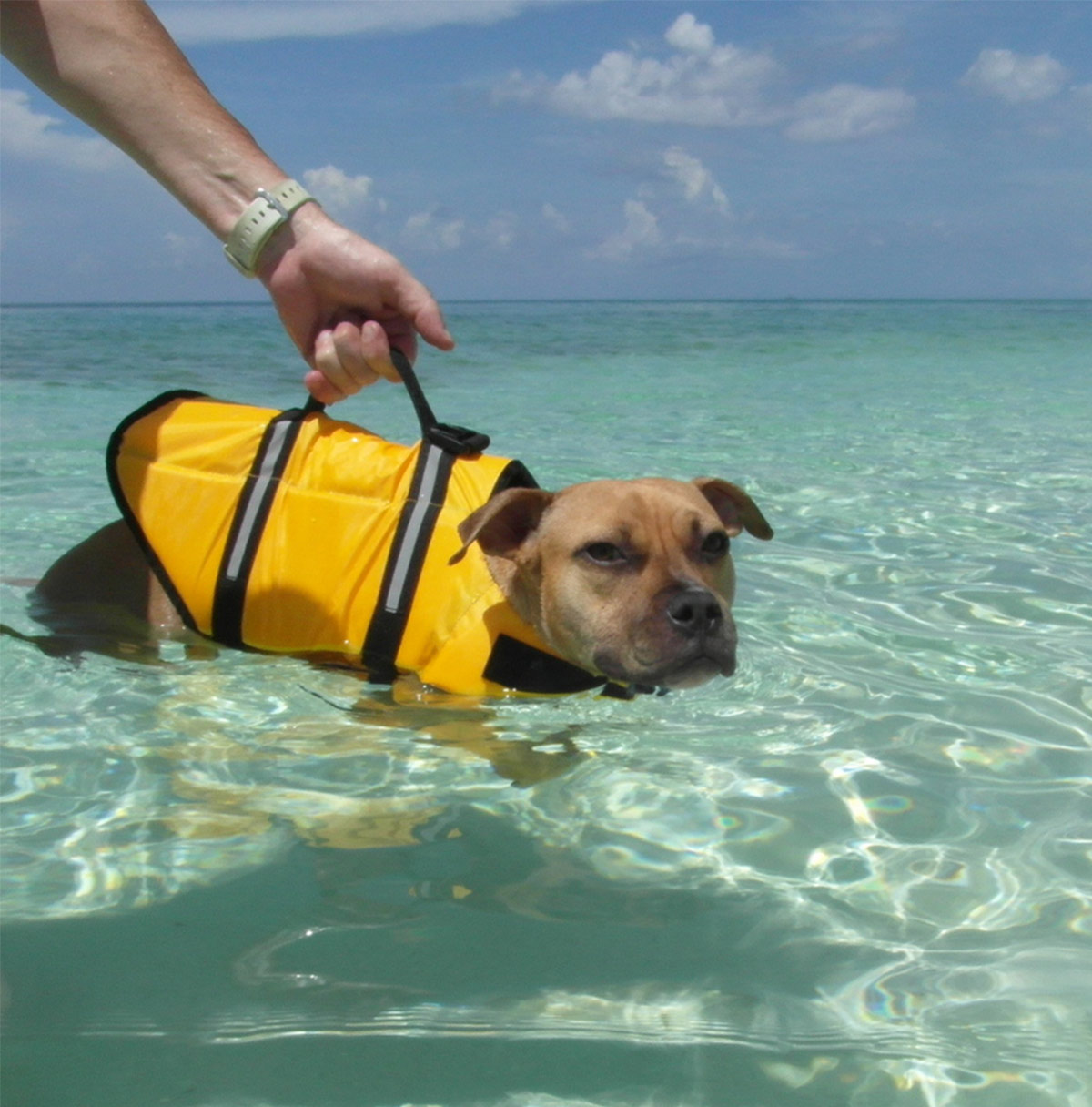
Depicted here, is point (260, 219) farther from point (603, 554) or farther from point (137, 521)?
point (137, 521)

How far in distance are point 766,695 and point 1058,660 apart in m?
1.31

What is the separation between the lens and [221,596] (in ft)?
16.9

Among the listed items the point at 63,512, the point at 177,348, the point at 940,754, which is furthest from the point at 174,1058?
the point at 177,348

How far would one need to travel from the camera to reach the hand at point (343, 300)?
13.1 feet

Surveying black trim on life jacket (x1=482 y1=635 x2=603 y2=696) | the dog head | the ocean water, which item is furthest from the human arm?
the ocean water

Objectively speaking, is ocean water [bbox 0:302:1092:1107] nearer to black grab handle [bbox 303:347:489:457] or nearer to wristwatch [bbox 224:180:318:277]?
black grab handle [bbox 303:347:489:457]

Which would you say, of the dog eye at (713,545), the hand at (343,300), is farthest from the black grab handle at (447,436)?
the dog eye at (713,545)

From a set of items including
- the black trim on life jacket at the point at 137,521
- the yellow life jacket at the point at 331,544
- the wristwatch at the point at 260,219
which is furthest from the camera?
the black trim on life jacket at the point at 137,521

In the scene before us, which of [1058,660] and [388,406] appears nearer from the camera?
[1058,660]

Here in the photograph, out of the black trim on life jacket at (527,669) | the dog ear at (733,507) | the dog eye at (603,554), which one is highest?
the dog ear at (733,507)

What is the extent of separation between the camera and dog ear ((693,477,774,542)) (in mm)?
5023

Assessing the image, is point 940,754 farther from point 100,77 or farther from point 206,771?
point 100,77

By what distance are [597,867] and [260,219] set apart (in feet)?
7.22

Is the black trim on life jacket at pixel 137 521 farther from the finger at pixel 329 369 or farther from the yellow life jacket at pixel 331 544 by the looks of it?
the finger at pixel 329 369
